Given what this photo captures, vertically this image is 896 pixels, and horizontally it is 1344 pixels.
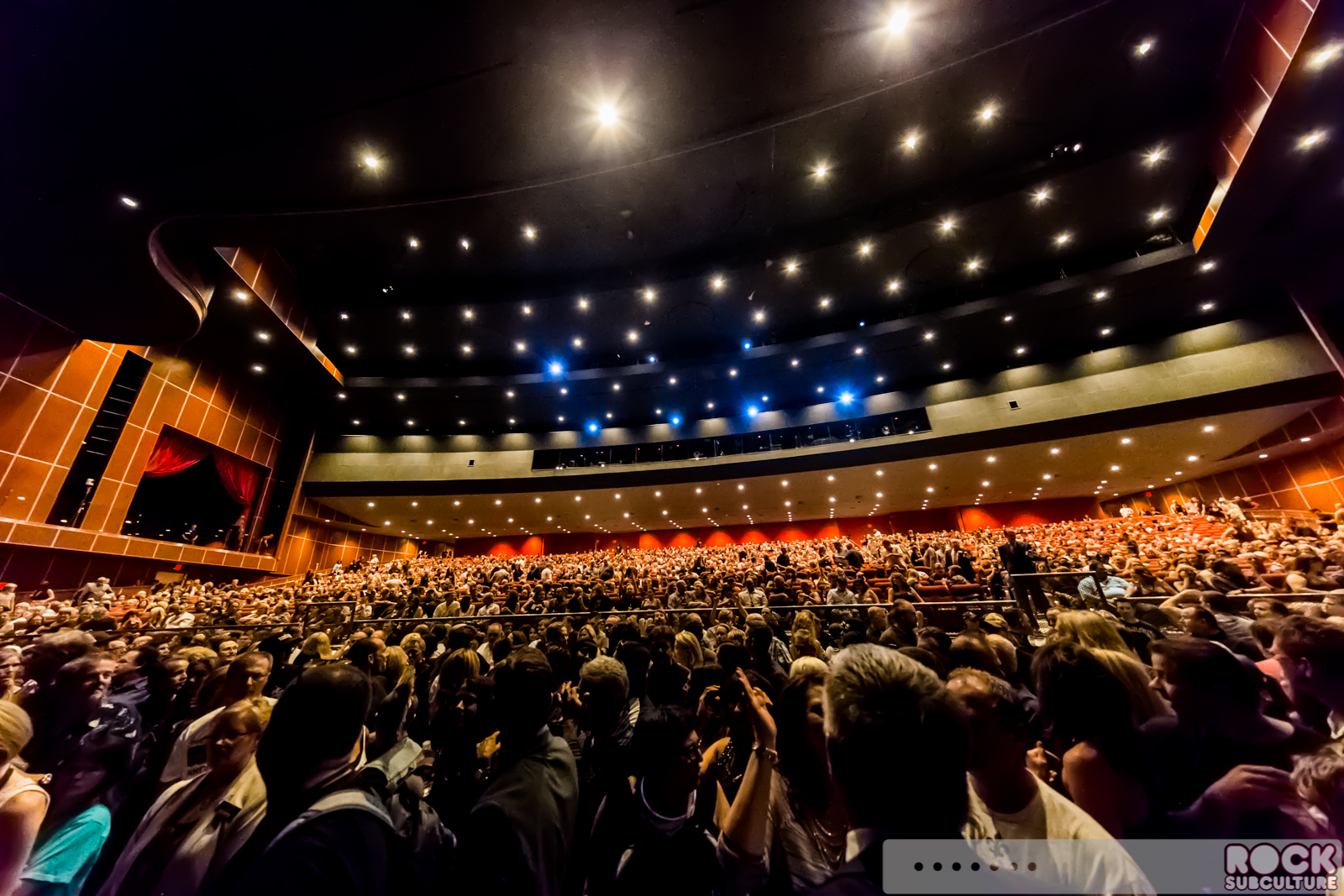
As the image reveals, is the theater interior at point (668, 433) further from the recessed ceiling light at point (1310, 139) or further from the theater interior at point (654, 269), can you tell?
the recessed ceiling light at point (1310, 139)

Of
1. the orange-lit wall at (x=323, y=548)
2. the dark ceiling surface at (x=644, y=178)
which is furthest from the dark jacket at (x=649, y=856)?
the orange-lit wall at (x=323, y=548)

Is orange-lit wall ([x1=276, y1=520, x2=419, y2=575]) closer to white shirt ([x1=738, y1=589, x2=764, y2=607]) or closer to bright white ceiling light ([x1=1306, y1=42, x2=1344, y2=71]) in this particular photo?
white shirt ([x1=738, y1=589, x2=764, y2=607])

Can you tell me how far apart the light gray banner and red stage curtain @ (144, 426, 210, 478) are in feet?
59.0

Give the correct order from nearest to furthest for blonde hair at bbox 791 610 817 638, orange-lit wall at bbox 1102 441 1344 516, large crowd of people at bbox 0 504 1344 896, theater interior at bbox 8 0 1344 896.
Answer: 1. large crowd of people at bbox 0 504 1344 896
2. theater interior at bbox 8 0 1344 896
3. blonde hair at bbox 791 610 817 638
4. orange-lit wall at bbox 1102 441 1344 516

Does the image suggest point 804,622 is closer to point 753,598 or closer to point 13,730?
point 753,598

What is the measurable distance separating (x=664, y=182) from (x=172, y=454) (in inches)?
610

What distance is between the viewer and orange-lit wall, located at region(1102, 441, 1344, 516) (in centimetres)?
1122

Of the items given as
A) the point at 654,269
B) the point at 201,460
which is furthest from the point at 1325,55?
the point at 201,460

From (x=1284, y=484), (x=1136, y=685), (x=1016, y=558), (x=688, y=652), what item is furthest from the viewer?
(x=1284, y=484)

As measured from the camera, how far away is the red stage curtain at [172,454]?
11.6 m

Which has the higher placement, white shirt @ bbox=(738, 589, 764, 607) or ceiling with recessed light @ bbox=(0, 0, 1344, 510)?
ceiling with recessed light @ bbox=(0, 0, 1344, 510)

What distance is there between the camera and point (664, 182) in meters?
8.67

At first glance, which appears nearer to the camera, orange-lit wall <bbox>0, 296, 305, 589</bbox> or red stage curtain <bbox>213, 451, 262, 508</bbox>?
orange-lit wall <bbox>0, 296, 305, 589</bbox>

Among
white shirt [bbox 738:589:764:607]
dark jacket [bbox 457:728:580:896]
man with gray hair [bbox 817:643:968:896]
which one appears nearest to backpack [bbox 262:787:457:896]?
dark jacket [bbox 457:728:580:896]
